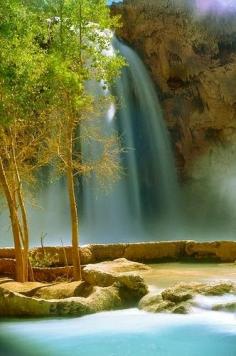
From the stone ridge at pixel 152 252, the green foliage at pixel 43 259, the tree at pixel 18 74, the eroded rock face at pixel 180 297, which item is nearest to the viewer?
the eroded rock face at pixel 180 297

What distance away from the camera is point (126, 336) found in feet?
31.4

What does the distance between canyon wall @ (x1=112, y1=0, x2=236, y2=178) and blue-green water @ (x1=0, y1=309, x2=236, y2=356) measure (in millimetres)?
21737

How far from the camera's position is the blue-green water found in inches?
348

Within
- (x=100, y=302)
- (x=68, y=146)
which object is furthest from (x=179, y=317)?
(x=68, y=146)

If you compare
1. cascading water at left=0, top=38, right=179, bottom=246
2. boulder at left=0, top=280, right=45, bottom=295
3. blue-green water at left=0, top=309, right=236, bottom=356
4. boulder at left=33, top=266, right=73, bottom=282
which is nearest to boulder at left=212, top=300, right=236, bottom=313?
blue-green water at left=0, top=309, right=236, bottom=356

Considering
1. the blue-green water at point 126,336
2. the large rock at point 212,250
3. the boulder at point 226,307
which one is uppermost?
the large rock at point 212,250

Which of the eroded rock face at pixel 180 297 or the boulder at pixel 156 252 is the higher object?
the boulder at pixel 156 252

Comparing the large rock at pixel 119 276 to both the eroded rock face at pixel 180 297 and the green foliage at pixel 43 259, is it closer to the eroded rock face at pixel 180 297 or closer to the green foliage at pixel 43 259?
the eroded rock face at pixel 180 297

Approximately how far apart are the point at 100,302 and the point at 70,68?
6974mm

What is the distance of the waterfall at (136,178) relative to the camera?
28938mm

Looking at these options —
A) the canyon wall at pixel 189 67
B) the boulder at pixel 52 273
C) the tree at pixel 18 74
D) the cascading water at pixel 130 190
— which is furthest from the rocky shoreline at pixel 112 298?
the canyon wall at pixel 189 67

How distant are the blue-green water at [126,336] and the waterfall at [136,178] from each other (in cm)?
1744

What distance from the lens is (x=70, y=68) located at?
609 inches

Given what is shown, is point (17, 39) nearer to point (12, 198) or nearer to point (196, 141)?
point (12, 198)
